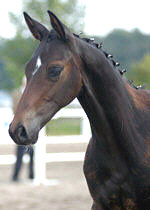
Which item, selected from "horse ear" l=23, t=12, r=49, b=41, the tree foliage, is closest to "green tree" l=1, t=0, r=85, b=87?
"horse ear" l=23, t=12, r=49, b=41

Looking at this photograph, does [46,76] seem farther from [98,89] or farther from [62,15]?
[62,15]

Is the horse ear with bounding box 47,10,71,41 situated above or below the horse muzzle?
above

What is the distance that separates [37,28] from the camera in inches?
124

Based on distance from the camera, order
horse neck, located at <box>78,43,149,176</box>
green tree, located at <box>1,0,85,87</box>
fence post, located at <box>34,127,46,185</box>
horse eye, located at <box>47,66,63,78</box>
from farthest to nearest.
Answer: green tree, located at <box>1,0,85,87</box>, fence post, located at <box>34,127,46,185</box>, horse neck, located at <box>78,43,149,176</box>, horse eye, located at <box>47,66,63,78</box>

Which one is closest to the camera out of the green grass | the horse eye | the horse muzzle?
the horse muzzle

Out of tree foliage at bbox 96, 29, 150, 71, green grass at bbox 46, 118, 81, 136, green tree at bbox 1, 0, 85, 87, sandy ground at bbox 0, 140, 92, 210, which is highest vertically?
tree foliage at bbox 96, 29, 150, 71

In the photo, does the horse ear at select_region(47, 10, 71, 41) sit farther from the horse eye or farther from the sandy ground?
the sandy ground

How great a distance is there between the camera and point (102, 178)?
3.25m

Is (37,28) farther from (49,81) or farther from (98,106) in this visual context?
(98,106)

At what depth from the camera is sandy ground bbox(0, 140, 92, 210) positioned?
6152 millimetres

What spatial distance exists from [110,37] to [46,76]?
8073 cm

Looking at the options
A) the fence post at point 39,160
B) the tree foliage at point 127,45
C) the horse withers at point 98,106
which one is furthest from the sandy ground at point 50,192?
the tree foliage at point 127,45

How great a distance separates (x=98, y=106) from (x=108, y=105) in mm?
77

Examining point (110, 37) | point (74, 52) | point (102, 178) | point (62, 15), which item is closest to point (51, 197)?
point (102, 178)
